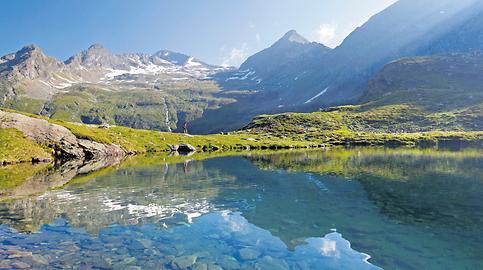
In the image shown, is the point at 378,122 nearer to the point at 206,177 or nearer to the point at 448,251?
the point at 206,177

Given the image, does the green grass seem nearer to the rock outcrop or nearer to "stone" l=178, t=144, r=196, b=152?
the rock outcrop

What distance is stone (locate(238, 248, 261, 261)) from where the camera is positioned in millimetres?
17562

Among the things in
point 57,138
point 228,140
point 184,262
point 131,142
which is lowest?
point 184,262

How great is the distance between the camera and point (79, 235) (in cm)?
2192

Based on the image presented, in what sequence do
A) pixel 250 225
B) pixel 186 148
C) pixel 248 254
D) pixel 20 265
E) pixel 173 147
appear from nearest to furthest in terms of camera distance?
pixel 20 265 < pixel 248 254 < pixel 250 225 < pixel 186 148 < pixel 173 147

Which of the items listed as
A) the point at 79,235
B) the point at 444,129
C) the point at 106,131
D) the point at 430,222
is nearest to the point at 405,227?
the point at 430,222

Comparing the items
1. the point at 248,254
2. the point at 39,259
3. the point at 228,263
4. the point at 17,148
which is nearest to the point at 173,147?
the point at 17,148

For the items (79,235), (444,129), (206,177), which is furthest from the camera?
(444,129)

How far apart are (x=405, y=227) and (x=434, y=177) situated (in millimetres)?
26138

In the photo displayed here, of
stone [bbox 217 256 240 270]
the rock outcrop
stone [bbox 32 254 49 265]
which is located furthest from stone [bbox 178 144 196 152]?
stone [bbox 217 256 240 270]

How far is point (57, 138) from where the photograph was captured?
10512 cm

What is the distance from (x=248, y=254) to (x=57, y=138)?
104 metres

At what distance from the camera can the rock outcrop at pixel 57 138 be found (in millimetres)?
101750

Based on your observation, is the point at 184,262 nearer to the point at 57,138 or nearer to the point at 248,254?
the point at 248,254
